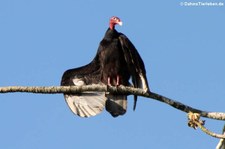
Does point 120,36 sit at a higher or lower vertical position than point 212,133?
higher

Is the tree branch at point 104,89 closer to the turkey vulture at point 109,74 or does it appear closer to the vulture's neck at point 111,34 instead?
the turkey vulture at point 109,74

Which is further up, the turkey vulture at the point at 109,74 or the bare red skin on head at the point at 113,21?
the bare red skin on head at the point at 113,21

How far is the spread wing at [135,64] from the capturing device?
9695 mm

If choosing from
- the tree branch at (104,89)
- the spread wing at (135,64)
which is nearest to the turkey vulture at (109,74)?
the spread wing at (135,64)

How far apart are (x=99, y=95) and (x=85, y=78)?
0.80 m

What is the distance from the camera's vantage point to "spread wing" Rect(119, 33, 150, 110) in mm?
9695

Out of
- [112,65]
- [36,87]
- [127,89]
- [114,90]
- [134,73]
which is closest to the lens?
[36,87]

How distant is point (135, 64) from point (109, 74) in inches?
42.1

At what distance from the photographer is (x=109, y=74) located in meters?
10.9

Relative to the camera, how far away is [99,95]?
413 inches

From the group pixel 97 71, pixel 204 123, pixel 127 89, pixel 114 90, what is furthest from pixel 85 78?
pixel 204 123

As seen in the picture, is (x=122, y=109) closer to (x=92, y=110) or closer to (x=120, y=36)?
(x=92, y=110)

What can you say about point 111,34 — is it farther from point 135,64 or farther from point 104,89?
point 104,89

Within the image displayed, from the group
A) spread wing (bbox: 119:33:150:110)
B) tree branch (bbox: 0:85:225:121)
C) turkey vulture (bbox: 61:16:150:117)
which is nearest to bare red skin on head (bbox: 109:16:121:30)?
turkey vulture (bbox: 61:16:150:117)
